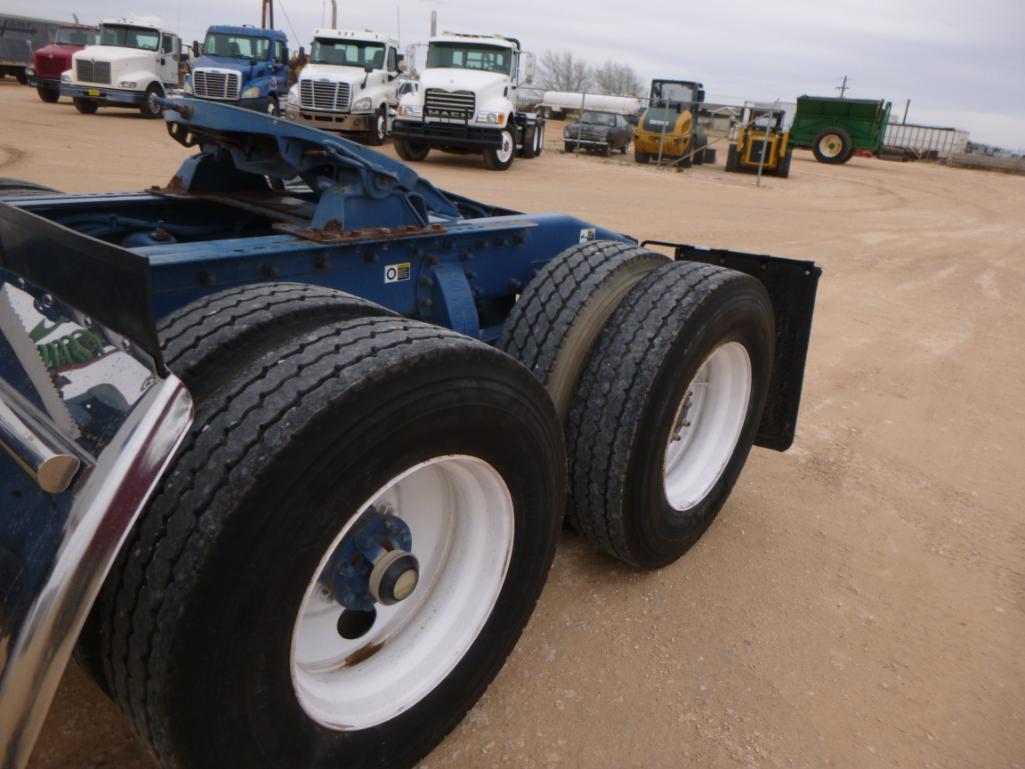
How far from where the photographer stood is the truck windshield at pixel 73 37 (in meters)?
23.7

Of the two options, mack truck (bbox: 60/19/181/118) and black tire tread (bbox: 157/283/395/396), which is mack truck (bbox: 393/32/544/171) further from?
black tire tread (bbox: 157/283/395/396)

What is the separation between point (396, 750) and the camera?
6.45ft

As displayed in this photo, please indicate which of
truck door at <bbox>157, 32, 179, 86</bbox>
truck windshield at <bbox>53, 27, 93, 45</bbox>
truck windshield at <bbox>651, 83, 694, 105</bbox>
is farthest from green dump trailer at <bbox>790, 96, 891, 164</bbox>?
truck windshield at <bbox>53, 27, 93, 45</bbox>

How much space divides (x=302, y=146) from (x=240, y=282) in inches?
Answer: 25.0

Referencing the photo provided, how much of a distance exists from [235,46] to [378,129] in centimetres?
434

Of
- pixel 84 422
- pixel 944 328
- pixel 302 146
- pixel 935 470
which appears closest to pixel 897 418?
pixel 935 470

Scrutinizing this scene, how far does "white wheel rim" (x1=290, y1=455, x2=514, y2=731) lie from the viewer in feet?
6.51

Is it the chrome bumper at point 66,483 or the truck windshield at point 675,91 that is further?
the truck windshield at point 675,91

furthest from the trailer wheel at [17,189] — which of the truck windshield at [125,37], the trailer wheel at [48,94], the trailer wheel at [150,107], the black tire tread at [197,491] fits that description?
the trailer wheel at [48,94]

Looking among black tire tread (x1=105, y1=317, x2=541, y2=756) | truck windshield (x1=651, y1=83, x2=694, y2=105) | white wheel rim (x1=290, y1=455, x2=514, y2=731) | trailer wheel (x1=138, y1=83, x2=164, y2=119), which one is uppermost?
truck windshield (x1=651, y1=83, x2=694, y2=105)

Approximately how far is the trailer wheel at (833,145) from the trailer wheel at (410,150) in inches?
758

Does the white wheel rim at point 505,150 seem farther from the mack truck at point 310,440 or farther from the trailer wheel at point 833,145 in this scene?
the trailer wheel at point 833,145

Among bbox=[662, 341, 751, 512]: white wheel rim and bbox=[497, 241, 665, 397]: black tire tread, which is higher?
bbox=[497, 241, 665, 397]: black tire tread

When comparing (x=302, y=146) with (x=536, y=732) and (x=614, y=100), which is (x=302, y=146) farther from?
(x=614, y=100)
